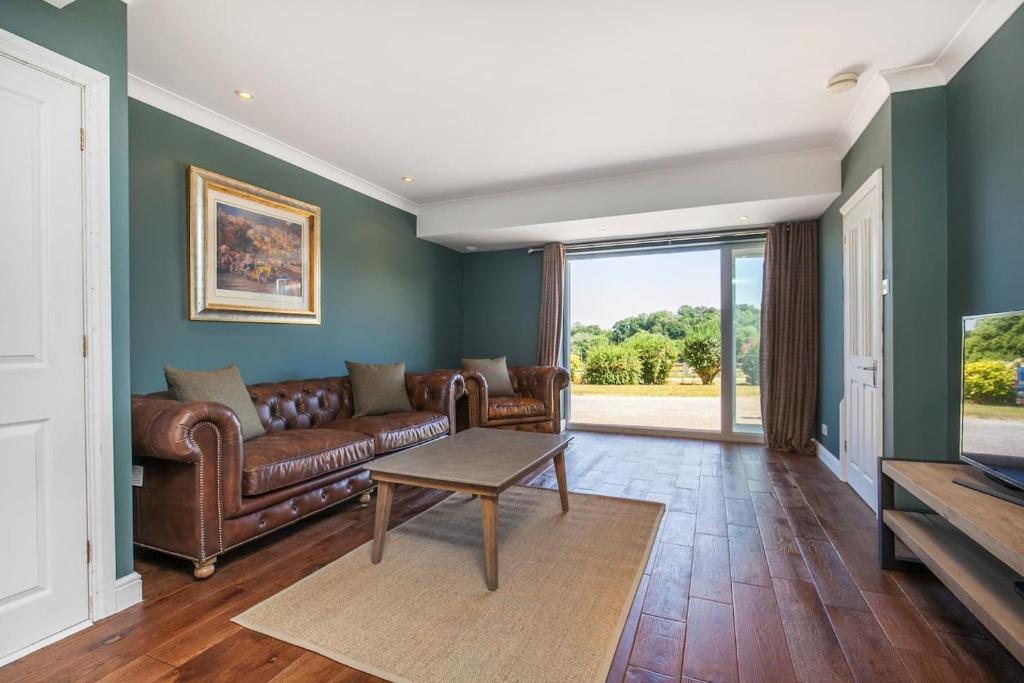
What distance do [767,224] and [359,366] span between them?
13.6ft

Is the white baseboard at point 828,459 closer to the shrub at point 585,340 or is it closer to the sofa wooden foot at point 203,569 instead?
the shrub at point 585,340

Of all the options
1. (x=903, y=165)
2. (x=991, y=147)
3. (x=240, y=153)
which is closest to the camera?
(x=991, y=147)

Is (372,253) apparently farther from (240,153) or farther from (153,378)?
(153,378)

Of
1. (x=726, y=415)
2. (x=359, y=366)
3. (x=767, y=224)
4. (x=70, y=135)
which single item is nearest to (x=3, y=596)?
(x=70, y=135)

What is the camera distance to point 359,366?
3.91 meters

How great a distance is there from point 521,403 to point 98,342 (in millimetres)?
3523

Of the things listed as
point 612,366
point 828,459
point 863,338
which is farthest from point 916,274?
point 612,366

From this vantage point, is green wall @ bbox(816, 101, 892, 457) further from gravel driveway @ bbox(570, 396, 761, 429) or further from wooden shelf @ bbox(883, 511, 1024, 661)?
wooden shelf @ bbox(883, 511, 1024, 661)

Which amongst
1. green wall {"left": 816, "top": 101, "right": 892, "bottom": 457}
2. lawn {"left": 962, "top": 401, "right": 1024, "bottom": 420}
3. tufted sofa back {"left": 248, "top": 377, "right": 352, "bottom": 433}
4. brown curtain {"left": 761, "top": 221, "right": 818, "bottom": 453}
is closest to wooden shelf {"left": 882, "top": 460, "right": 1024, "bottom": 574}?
lawn {"left": 962, "top": 401, "right": 1024, "bottom": 420}

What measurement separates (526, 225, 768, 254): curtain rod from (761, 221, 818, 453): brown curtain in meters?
0.21

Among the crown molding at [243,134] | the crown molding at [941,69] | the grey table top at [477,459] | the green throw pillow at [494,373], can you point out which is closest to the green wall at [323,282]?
the crown molding at [243,134]

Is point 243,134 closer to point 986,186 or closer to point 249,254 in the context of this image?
point 249,254

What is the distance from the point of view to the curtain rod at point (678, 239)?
4965 mm

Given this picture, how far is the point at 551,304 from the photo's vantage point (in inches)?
225
